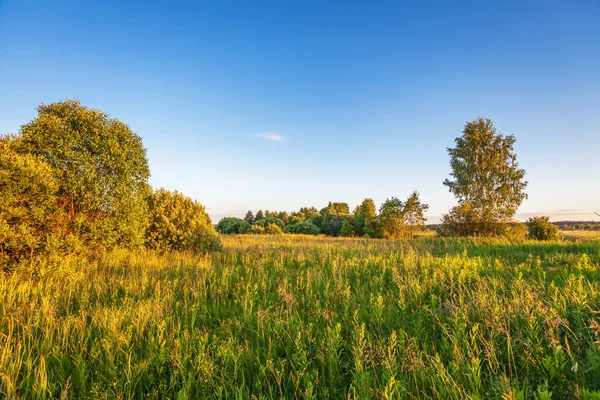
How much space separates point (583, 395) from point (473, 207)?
28088 millimetres

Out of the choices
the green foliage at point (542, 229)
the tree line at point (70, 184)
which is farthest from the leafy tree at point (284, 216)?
the tree line at point (70, 184)

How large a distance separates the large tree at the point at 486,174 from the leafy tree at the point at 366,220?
11.0m

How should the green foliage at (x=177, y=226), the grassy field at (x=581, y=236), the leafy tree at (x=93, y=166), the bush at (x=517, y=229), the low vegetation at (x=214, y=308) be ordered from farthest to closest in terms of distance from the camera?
1. the bush at (x=517, y=229)
2. the grassy field at (x=581, y=236)
3. the green foliage at (x=177, y=226)
4. the leafy tree at (x=93, y=166)
5. the low vegetation at (x=214, y=308)

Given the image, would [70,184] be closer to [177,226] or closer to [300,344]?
[177,226]

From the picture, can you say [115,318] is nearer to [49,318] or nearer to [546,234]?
[49,318]

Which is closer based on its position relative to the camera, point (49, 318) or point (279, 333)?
point (279, 333)

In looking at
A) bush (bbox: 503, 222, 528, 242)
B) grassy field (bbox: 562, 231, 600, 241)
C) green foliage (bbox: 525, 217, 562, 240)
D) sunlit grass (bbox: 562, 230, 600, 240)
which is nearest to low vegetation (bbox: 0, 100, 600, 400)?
grassy field (bbox: 562, 231, 600, 241)

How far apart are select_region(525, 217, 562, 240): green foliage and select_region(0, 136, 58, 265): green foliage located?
97.8ft

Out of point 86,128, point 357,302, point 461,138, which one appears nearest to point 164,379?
point 357,302

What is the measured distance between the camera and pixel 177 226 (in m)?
11.1

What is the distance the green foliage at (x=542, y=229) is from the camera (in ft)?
69.6

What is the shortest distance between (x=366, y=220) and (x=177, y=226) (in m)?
29.2

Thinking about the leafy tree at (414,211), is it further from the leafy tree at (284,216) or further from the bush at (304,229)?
the leafy tree at (284,216)

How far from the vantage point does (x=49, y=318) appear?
3842 millimetres
